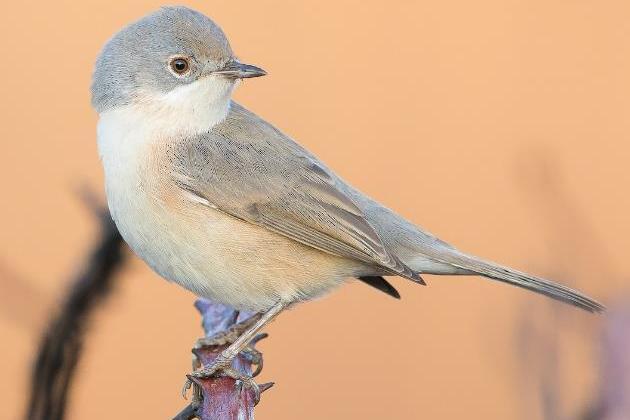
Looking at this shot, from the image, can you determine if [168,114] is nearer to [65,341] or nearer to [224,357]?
[224,357]

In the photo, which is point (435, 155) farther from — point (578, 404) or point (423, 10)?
point (578, 404)

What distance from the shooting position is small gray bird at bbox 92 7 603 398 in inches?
130

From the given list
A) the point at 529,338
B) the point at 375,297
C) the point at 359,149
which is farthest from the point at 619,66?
the point at 529,338

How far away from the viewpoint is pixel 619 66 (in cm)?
601

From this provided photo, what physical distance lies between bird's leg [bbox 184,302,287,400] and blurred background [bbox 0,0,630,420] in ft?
4.14

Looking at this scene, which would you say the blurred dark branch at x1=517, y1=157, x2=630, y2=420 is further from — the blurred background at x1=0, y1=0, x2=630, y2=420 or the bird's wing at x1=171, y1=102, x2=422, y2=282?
the blurred background at x1=0, y1=0, x2=630, y2=420

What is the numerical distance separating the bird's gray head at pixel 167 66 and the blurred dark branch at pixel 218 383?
2.76 feet

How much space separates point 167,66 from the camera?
3.56 metres

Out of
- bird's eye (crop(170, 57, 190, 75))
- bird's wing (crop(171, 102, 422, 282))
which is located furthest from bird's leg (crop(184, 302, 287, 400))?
bird's eye (crop(170, 57, 190, 75))

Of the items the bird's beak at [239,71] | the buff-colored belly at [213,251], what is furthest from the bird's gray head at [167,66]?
the buff-colored belly at [213,251]

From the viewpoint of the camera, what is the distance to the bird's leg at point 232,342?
3.07 meters

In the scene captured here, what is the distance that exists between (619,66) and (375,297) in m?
2.24

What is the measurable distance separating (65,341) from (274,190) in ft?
7.98

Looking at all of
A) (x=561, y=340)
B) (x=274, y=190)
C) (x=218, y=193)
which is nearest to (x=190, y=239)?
(x=218, y=193)
